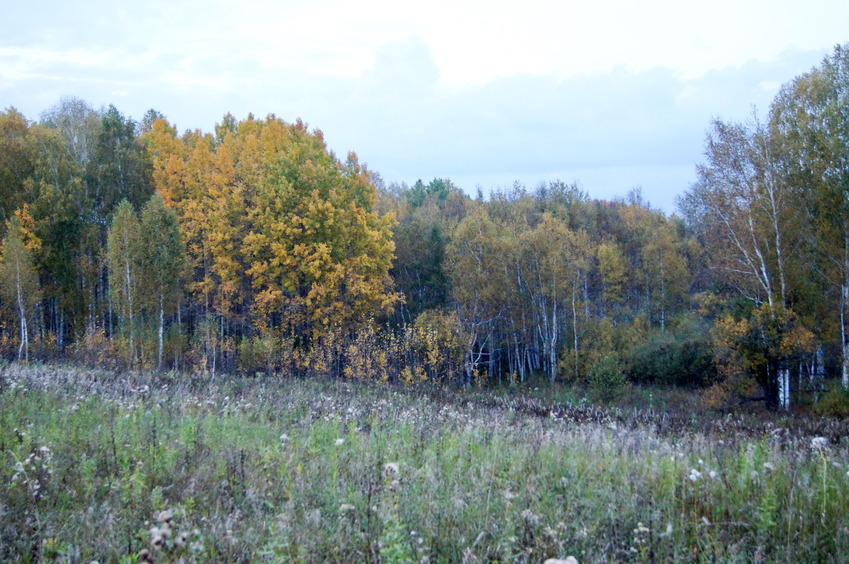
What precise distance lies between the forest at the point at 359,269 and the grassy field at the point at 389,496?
1373cm

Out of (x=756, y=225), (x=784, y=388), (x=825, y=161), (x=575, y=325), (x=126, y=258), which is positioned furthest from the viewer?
(x=575, y=325)

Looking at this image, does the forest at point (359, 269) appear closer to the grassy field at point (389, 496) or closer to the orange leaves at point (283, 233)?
the orange leaves at point (283, 233)

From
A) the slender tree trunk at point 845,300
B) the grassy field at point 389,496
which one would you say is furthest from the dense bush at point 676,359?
the grassy field at point 389,496

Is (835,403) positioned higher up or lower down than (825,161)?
lower down

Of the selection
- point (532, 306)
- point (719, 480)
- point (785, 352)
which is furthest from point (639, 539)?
point (532, 306)

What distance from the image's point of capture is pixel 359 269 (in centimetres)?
3036

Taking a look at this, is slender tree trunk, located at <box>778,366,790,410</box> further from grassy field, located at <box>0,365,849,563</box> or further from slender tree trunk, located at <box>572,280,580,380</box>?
grassy field, located at <box>0,365,849,563</box>

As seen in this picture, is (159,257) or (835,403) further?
(159,257)

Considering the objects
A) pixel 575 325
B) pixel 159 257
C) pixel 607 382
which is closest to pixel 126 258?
pixel 159 257

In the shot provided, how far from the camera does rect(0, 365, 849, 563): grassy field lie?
3633 millimetres

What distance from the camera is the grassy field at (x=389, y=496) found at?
363 centimetres

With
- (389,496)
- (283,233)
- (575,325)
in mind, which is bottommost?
(575,325)

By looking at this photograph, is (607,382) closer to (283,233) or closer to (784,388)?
(784,388)

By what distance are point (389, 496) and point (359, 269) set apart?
26.4 metres
